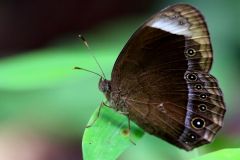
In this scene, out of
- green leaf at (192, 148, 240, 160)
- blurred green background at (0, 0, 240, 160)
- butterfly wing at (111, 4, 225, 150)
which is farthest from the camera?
blurred green background at (0, 0, 240, 160)

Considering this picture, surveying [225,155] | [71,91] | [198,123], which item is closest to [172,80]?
[198,123]

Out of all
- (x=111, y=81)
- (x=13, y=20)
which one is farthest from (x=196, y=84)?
(x=13, y=20)

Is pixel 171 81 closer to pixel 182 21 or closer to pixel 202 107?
pixel 202 107

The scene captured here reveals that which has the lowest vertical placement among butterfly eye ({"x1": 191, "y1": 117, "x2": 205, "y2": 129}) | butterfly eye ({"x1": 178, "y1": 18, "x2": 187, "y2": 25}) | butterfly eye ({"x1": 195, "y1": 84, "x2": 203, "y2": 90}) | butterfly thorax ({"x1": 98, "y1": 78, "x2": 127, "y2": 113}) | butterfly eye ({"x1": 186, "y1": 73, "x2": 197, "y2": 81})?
butterfly eye ({"x1": 191, "y1": 117, "x2": 205, "y2": 129})

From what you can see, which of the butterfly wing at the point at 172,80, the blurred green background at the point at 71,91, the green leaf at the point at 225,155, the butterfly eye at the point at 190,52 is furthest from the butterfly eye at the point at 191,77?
the green leaf at the point at 225,155

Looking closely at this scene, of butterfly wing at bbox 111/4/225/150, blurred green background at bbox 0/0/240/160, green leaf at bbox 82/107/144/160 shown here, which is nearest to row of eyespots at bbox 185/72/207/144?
butterfly wing at bbox 111/4/225/150

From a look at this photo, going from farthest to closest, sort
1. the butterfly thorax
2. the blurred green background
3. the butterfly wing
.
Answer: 1. the blurred green background
2. the butterfly thorax
3. the butterfly wing

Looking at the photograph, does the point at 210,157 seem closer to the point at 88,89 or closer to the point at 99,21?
the point at 88,89

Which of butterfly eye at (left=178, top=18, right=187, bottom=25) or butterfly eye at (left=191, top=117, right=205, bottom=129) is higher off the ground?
butterfly eye at (left=178, top=18, right=187, bottom=25)

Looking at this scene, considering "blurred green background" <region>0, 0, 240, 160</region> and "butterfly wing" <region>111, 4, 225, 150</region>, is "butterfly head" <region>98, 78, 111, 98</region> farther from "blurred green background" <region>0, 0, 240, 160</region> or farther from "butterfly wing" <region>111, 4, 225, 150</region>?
"blurred green background" <region>0, 0, 240, 160</region>
